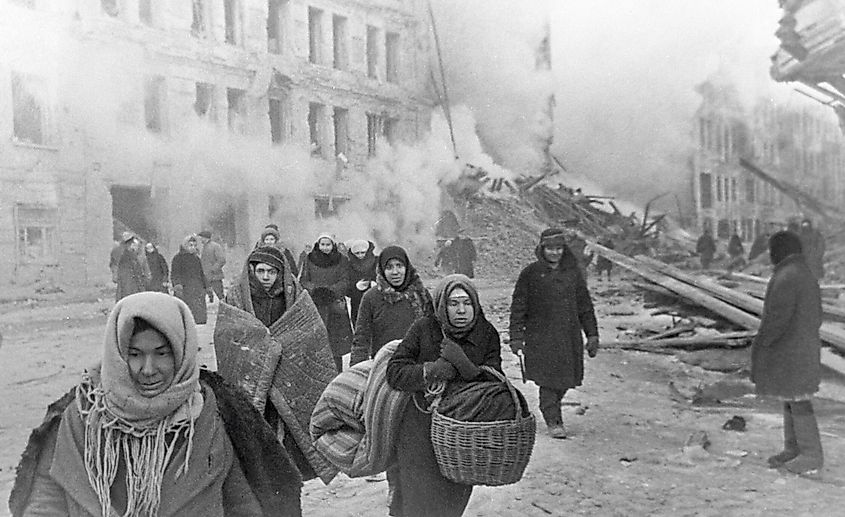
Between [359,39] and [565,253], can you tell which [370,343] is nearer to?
[565,253]

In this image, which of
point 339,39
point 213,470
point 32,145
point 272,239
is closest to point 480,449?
point 213,470

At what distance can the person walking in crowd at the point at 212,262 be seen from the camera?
→ 3889 mm

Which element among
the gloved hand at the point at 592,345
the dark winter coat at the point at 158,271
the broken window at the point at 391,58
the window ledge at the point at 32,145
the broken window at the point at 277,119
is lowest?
the gloved hand at the point at 592,345

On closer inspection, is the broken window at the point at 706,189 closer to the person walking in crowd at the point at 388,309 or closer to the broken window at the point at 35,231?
the person walking in crowd at the point at 388,309

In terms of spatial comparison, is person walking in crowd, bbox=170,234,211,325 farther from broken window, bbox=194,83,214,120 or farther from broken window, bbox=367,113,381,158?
broken window, bbox=367,113,381,158

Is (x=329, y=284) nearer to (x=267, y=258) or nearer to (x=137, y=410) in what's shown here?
(x=267, y=258)

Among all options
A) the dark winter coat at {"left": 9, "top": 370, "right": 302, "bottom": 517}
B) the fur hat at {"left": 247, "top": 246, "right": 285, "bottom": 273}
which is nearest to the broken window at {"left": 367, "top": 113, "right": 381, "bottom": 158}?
the fur hat at {"left": 247, "top": 246, "right": 285, "bottom": 273}

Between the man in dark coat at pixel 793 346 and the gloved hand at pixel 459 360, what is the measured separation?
1.21 metres

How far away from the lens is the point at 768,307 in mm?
2854

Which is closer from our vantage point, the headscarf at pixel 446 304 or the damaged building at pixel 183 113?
the headscarf at pixel 446 304

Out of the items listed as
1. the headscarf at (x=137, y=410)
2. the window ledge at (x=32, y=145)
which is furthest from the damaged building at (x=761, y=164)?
the window ledge at (x=32, y=145)

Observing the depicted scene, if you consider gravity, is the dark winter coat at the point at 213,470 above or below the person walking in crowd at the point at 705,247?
below

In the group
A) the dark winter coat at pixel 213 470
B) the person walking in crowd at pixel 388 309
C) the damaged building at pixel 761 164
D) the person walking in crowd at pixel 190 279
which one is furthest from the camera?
the person walking in crowd at pixel 190 279

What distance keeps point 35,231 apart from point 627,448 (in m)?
2.93
